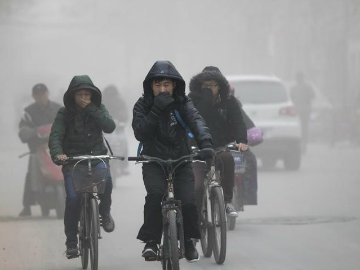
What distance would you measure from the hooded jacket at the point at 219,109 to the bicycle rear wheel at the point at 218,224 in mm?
1115

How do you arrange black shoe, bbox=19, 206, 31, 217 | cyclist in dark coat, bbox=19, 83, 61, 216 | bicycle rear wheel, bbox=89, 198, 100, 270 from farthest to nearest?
black shoe, bbox=19, 206, 31, 217 < cyclist in dark coat, bbox=19, 83, 61, 216 < bicycle rear wheel, bbox=89, 198, 100, 270

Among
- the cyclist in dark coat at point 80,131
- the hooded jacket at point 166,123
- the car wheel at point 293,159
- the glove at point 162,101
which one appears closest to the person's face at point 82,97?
the cyclist in dark coat at point 80,131

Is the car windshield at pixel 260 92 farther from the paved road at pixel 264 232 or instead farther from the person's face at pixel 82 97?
the person's face at pixel 82 97

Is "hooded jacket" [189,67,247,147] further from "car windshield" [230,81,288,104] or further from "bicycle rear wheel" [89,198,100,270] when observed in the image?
"car windshield" [230,81,288,104]

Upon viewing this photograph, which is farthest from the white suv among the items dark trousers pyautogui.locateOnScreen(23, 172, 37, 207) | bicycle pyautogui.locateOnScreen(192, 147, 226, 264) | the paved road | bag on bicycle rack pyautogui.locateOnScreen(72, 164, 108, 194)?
bag on bicycle rack pyautogui.locateOnScreen(72, 164, 108, 194)

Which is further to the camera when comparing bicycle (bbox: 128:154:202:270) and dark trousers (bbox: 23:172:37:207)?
dark trousers (bbox: 23:172:37:207)

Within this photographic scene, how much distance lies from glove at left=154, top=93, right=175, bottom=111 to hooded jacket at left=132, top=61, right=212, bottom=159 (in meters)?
0.04

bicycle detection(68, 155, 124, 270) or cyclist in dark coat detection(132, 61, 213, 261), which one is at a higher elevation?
cyclist in dark coat detection(132, 61, 213, 261)

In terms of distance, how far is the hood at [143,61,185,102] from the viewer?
8.28m

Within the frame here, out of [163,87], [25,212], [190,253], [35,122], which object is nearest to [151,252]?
[190,253]

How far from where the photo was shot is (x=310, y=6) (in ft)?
155

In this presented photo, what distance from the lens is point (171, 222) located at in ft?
26.7

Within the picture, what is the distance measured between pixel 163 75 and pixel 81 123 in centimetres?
228

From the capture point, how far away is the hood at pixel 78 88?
33.7 feet
